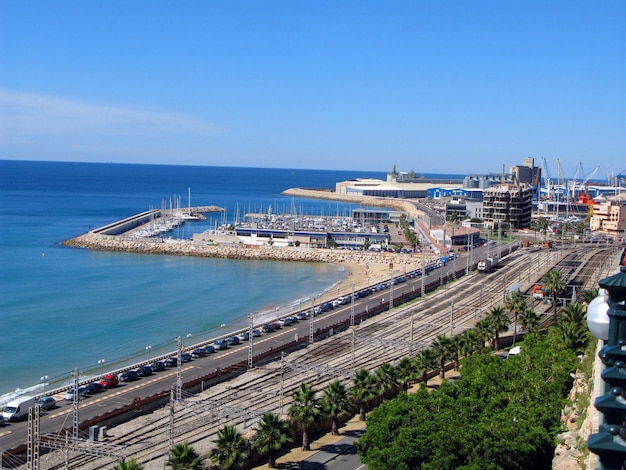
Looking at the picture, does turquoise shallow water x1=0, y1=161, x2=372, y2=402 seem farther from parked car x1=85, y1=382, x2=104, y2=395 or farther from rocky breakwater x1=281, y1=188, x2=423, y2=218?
rocky breakwater x1=281, y1=188, x2=423, y2=218

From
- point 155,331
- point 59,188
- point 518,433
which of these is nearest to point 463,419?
point 518,433

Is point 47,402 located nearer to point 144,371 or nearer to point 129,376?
point 129,376

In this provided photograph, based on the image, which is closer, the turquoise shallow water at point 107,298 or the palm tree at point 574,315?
the palm tree at point 574,315

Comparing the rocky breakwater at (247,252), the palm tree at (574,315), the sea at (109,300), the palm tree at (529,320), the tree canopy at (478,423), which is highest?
the palm tree at (574,315)

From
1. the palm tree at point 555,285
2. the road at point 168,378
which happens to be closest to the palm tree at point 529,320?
the road at point 168,378

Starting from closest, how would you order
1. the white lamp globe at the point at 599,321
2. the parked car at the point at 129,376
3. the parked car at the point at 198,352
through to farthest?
1. the white lamp globe at the point at 599,321
2. the parked car at the point at 129,376
3. the parked car at the point at 198,352

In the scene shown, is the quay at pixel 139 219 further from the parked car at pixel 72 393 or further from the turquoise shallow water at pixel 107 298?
the parked car at pixel 72 393
